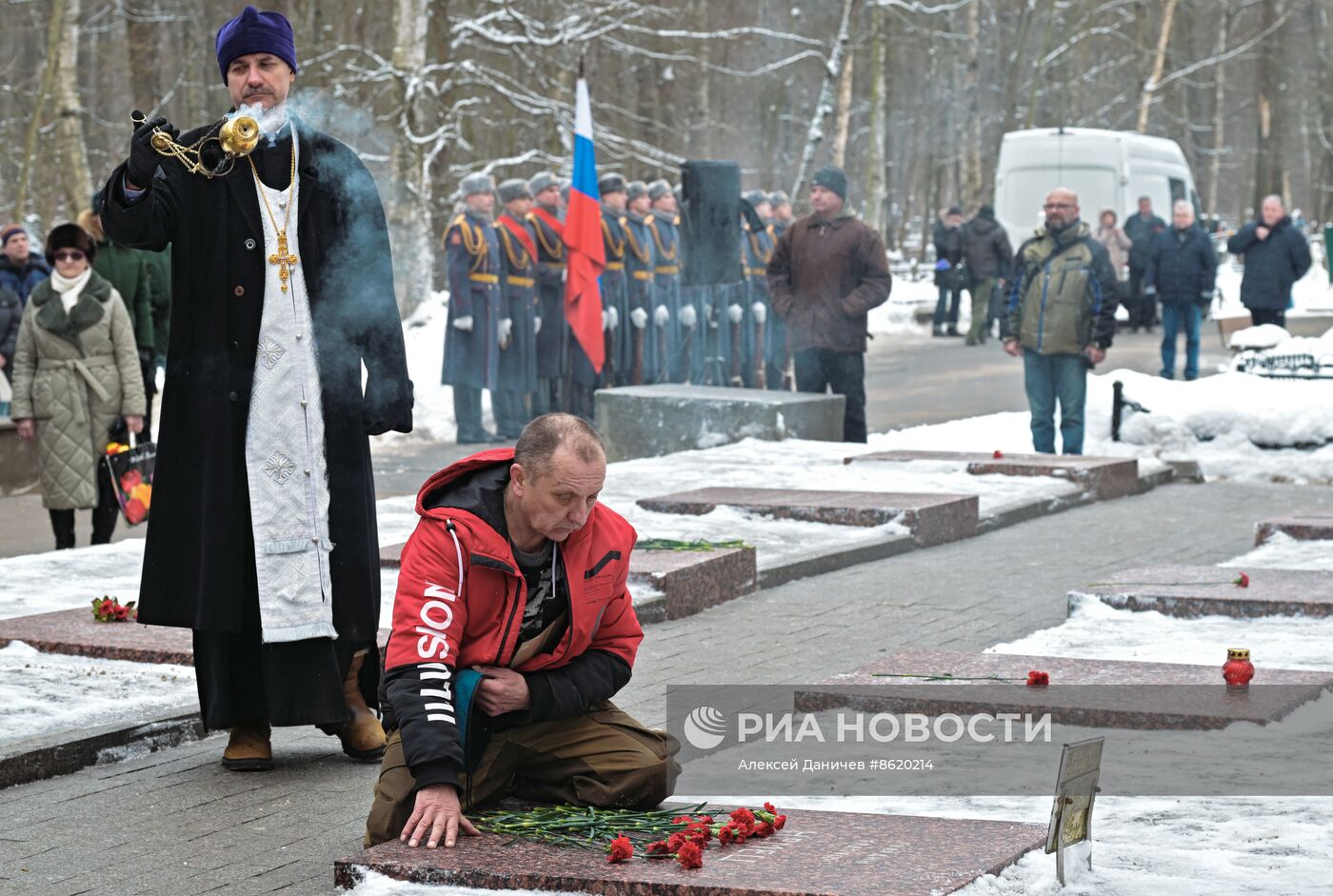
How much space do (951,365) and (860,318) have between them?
1124cm

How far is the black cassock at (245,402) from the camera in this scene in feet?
18.6

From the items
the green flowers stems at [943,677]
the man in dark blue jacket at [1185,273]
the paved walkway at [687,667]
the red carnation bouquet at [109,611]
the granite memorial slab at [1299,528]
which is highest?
the man in dark blue jacket at [1185,273]

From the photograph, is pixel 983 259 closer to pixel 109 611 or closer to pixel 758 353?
pixel 758 353

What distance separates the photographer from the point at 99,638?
705 cm

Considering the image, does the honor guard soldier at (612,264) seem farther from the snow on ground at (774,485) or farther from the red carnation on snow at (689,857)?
the red carnation on snow at (689,857)

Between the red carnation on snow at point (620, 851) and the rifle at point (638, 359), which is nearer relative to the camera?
the red carnation on snow at point (620, 851)

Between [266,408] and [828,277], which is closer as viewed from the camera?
[266,408]

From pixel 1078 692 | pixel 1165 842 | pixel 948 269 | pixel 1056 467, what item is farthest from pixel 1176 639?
pixel 948 269

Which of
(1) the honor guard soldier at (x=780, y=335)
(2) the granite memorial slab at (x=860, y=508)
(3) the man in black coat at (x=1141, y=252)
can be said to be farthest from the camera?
(3) the man in black coat at (x=1141, y=252)

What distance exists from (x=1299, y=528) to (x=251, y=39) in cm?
622

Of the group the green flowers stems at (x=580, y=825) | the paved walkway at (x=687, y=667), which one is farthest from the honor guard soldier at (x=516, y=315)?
the green flowers stems at (x=580, y=825)

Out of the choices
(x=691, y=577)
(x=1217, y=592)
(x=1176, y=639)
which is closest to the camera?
(x=1176, y=639)

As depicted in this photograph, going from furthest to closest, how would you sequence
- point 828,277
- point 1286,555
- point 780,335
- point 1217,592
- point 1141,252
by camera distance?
1. point 1141,252
2. point 780,335
3. point 828,277
4. point 1286,555
5. point 1217,592

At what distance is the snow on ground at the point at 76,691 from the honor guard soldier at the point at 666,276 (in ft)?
42.4
